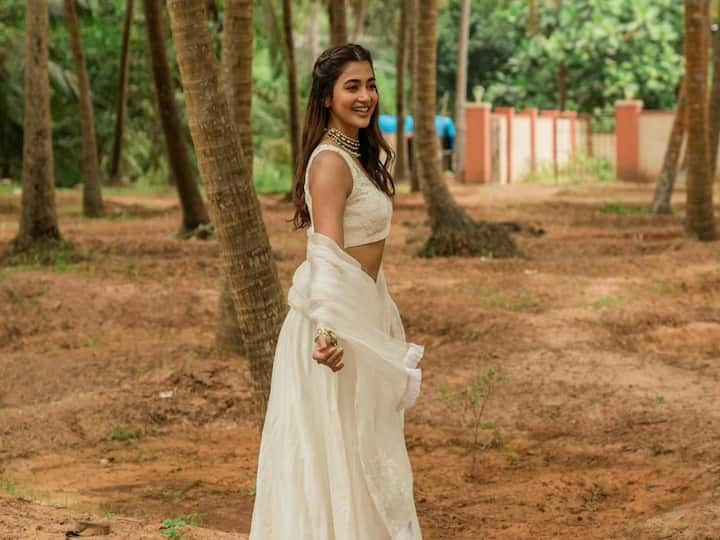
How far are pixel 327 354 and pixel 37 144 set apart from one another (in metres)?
11.6

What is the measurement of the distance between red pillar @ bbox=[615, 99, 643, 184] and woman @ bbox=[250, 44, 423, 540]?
1322 inches

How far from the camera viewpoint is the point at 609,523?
21.3 ft

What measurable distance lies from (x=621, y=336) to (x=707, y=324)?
81 cm

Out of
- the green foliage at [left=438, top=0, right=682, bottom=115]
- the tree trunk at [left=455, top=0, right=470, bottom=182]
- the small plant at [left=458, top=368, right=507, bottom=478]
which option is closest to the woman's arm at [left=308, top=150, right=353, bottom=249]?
the small plant at [left=458, top=368, right=507, bottom=478]

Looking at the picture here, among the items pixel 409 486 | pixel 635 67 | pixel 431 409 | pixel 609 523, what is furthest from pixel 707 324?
pixel 635 67

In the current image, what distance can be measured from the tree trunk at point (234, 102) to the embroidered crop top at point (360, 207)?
4.88m

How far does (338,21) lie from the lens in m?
16.8

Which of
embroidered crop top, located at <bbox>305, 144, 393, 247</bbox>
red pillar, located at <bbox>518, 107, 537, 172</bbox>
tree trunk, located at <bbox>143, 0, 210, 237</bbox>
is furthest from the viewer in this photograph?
red pillar, located at <bbox>518, 107, 537, 172</bbox>

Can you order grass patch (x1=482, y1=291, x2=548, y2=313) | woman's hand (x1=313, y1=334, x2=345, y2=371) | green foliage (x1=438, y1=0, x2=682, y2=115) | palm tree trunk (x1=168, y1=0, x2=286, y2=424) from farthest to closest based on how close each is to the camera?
1. green foliage (x1=438, y1=0, x2=682, y2=115)
2. grass patch (x1=482, y1=291, x2=548, y2=313)
3. palm tree trunk (x1=168, y1=0, x2=286, y2=424)
4. woman's hand (x1=313, y1=334, x2=345, y2=371)

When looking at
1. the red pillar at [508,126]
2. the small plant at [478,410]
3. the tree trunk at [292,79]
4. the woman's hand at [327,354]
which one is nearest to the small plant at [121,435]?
the small plant at [478,410]

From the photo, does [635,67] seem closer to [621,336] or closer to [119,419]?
A: [621,336]

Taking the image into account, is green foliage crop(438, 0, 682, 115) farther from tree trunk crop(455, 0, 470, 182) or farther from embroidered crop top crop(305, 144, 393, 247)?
embroidered crop top crop(305, 144, 393, 247)

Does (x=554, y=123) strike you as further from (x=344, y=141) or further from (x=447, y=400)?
(x=344, y=141)

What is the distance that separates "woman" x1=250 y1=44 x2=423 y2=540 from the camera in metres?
4.14
